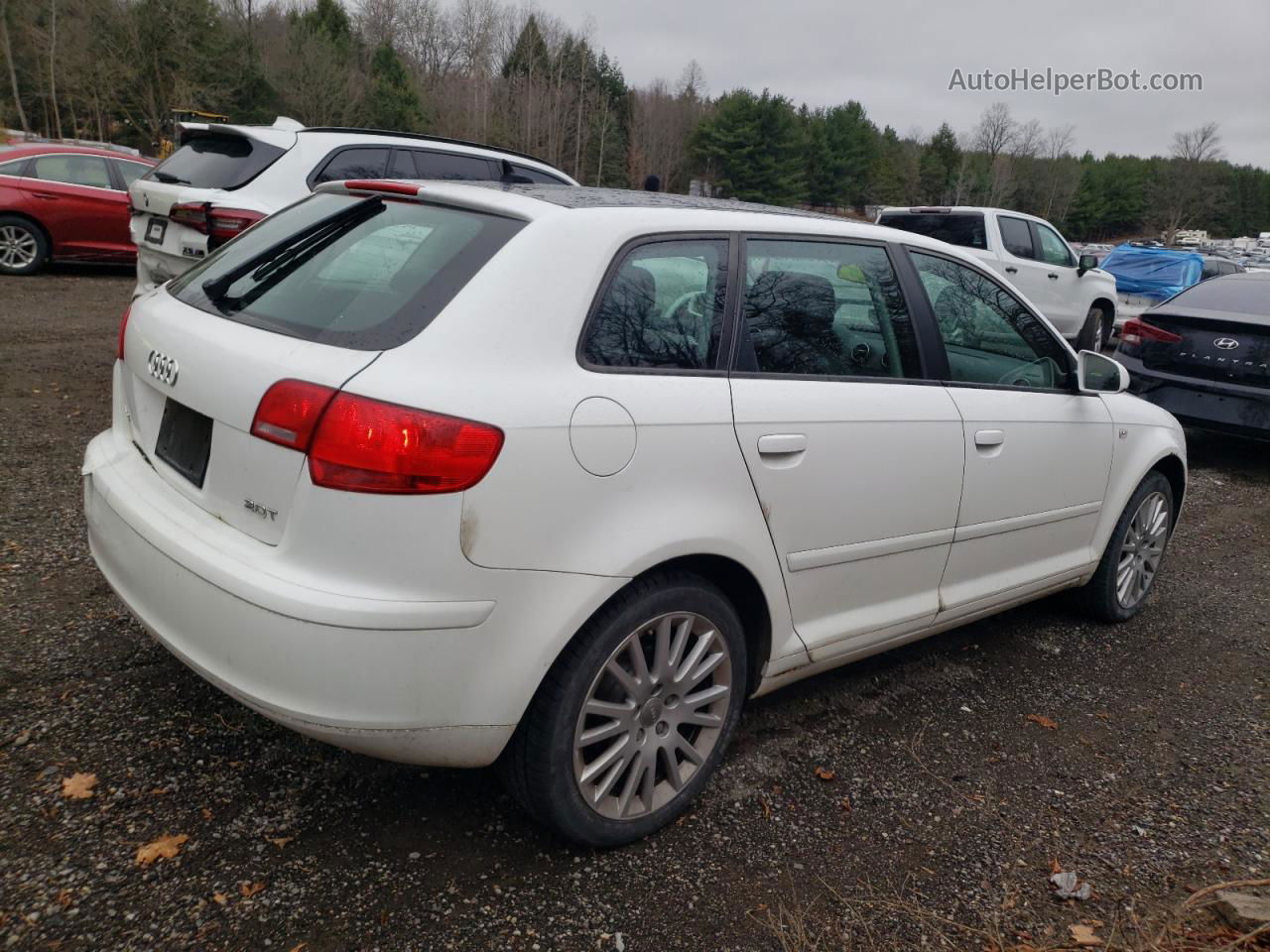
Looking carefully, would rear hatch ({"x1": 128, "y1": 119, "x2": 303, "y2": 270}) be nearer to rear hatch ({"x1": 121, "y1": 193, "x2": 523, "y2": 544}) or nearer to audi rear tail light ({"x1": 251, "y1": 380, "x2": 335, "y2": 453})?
rear hatch ({"x1": 121, "y1": 193, "x2": 523, "y2": 544})

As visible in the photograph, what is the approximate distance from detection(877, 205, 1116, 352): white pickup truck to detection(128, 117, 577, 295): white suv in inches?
257

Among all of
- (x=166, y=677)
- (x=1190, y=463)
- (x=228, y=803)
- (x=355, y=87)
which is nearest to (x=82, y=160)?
(x=166, y=677)

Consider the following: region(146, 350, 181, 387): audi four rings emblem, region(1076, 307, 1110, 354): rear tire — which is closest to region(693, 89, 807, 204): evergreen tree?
region(1076, 307, 1110, 354): rear tire

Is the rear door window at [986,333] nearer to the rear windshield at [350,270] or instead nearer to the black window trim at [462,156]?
the rear windshield at [350,270]

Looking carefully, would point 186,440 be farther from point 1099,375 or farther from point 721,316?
point 1099,375

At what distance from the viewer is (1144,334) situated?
26.0 ft

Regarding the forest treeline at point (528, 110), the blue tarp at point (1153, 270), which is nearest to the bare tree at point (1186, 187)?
the forest treeline at point (528, 110)

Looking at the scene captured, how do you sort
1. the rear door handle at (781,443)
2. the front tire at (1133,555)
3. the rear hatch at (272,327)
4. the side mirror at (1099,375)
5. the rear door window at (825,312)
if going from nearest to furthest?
the rear hatch at (272,327), the rear door handle at (781,443), the rear door window at (825,312), the side mirror at (1099,375), the front tire at (1133,555)

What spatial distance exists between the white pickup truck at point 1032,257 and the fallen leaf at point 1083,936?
10252 millimetres

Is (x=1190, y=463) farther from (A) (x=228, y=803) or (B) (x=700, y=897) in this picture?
(A) (x=228, y=803)

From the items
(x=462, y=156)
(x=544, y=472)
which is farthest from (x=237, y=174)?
(x=544, y=472)

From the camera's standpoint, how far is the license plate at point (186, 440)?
2.43 m

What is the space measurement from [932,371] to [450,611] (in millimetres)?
1947

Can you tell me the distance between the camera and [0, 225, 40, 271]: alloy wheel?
36.5ft
